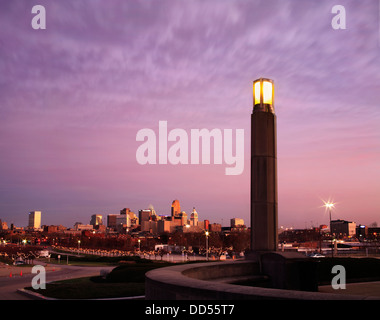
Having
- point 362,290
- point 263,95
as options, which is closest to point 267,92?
point 263,95

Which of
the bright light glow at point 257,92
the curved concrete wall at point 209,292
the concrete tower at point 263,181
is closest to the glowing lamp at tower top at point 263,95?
the bright light glow at point 257,92

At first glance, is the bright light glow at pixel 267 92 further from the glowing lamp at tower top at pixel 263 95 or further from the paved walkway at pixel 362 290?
the paved walkway at pixel 362 290

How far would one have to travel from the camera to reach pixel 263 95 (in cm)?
1744

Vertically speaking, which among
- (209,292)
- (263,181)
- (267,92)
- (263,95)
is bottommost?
(209,292)

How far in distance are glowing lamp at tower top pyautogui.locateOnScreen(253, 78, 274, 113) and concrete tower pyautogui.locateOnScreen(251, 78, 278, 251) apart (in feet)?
0.37

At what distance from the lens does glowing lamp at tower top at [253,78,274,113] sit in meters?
17.2

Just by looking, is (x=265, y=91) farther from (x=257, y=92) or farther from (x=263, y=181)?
(x=263, y=181)

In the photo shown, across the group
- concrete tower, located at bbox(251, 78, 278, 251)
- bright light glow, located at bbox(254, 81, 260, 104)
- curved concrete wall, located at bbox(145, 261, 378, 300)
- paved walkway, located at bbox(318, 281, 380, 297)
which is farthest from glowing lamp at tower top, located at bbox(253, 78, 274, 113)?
curved concrete wall, located at bbox(145, 261, 378, 300)

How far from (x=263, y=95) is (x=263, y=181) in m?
3.87

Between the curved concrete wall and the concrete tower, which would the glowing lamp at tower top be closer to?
the concrete tower

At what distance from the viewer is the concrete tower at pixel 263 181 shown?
16031 millimetres

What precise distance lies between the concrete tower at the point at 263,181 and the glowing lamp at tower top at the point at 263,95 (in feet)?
0.37

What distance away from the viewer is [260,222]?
1614 centimetres
